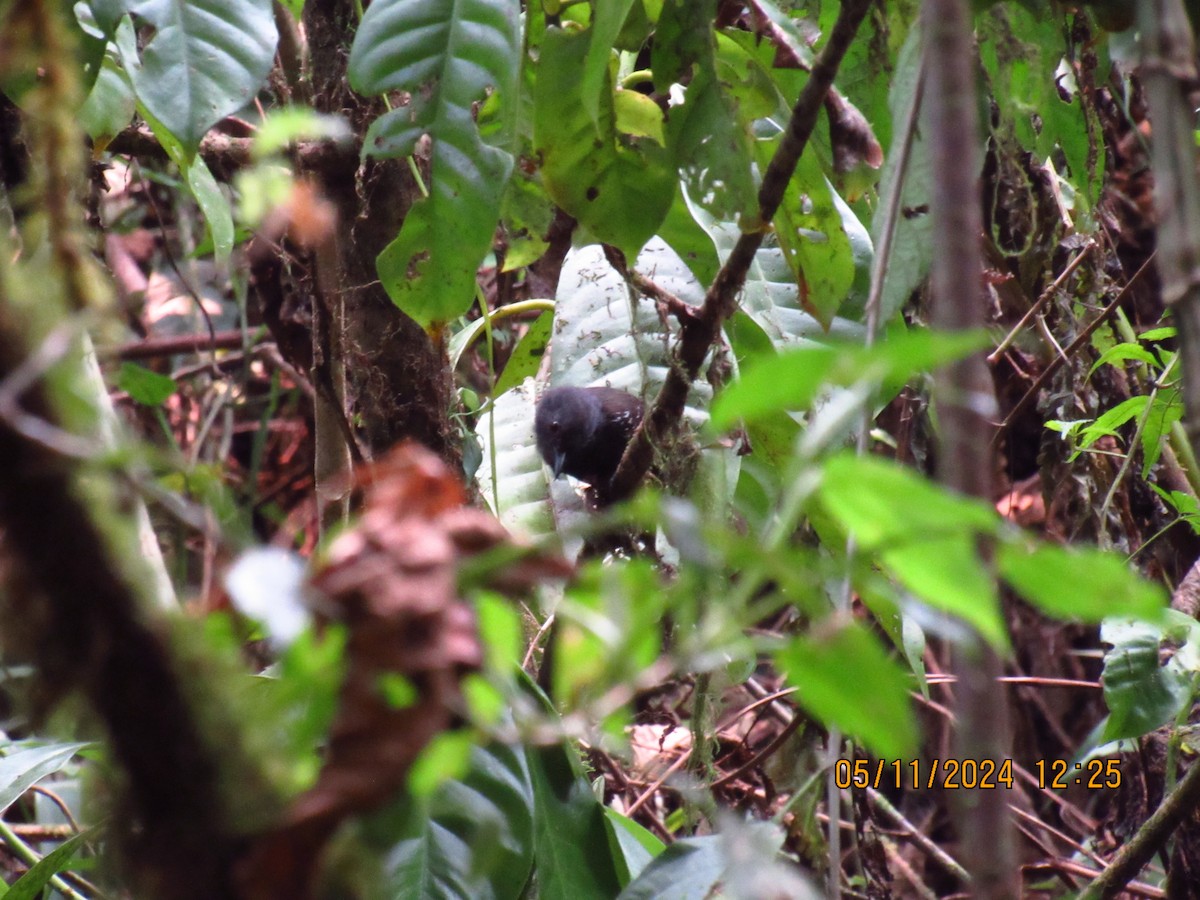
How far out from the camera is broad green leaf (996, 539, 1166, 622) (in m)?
0.45

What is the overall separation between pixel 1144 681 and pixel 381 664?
1796mm

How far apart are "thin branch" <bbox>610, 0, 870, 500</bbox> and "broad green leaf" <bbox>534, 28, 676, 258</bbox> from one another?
19 centimetres

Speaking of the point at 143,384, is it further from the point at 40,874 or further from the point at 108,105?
the point at 40,874

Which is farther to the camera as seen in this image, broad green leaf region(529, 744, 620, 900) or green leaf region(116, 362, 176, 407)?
green leaf region(116, 362, 176, 407)

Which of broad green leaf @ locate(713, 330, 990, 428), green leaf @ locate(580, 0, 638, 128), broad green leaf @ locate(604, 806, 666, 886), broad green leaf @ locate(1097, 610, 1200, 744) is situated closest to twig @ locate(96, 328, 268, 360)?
broad green leaf @ locate(604, 806, 666, 886)

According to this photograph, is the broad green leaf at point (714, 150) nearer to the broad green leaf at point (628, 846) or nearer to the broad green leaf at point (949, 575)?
the broad green leaf at point (628, 846)

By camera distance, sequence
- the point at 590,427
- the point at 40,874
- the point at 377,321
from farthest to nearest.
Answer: the point at 590,427, the point at 377,321, the point at 40,874

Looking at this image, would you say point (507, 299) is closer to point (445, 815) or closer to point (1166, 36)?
point (445, 815)

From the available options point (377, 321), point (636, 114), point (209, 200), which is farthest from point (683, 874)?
point (209, 200)

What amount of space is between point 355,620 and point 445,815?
0.95 m

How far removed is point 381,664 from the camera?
1.59ft

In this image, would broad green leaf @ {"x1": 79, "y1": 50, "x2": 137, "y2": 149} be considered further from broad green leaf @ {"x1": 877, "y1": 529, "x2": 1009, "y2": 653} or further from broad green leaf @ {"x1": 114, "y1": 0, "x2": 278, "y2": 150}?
broad green leaf @ {"x1": 877, "y1": 529, "x2": 1009, "y2": 653}

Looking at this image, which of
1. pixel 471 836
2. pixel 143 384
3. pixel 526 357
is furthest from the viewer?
pixel 143 384

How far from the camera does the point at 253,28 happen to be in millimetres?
1544
